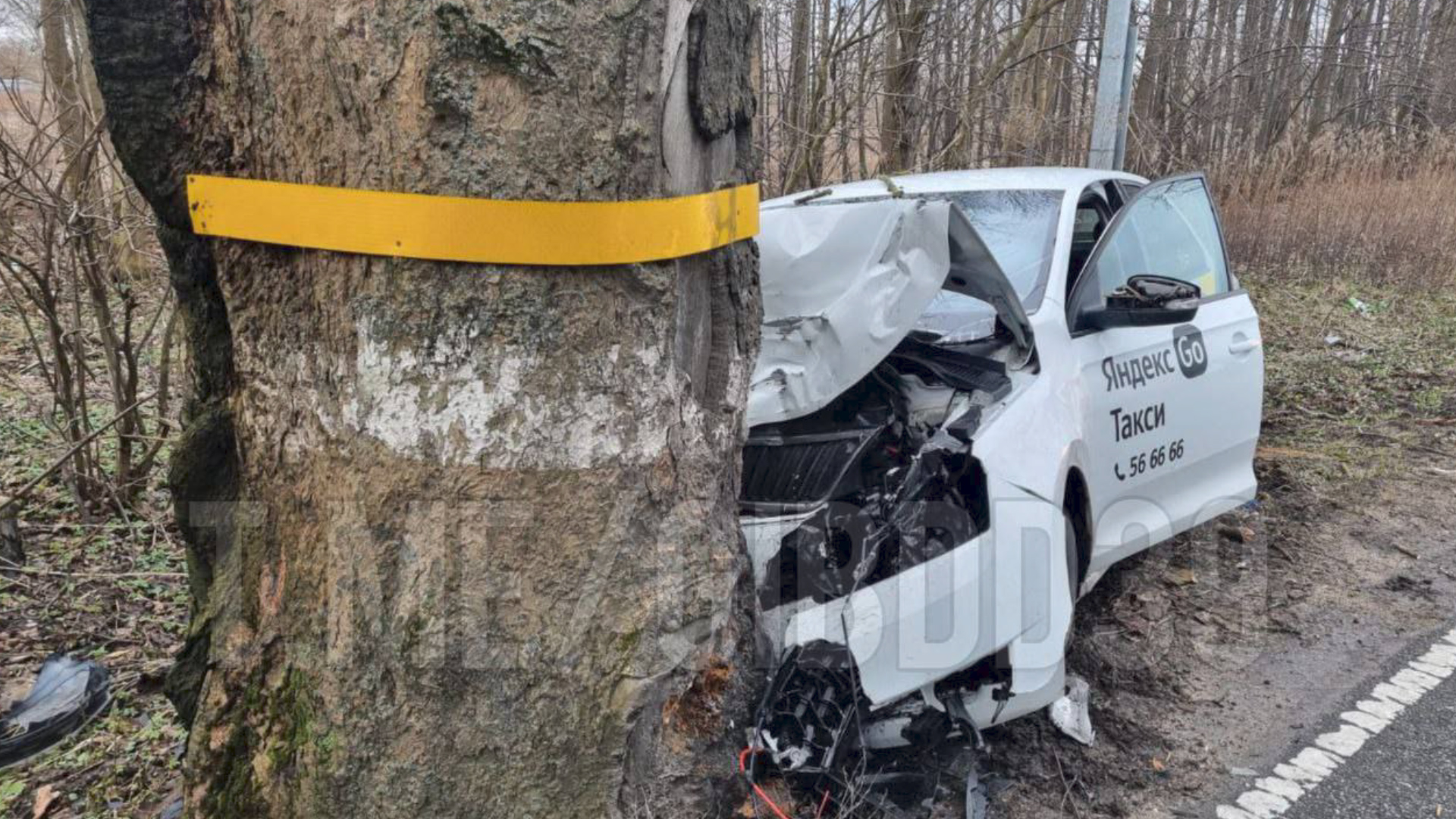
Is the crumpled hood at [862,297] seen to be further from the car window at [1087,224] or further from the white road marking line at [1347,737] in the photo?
the white road marking line at [1347,737]

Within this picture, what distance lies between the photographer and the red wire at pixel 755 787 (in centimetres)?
209

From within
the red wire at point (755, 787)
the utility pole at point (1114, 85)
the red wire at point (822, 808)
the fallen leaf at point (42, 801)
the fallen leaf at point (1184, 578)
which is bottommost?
the fallen leaf at point (1184, 578)

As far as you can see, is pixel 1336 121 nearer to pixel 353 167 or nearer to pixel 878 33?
pixel 878 33

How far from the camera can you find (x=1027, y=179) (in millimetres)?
4031

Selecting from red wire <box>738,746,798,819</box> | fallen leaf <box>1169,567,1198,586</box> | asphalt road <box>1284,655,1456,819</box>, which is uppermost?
red wire <box>738,746,798,819</box>

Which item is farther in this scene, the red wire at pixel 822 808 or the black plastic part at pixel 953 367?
the black plastic part at pixel 953 367

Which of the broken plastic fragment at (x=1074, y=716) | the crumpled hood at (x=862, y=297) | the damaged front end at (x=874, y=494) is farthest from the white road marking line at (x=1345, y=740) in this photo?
the crumpled hood at (x=862, y=297)

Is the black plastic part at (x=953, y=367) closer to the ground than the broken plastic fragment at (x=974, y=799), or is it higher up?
higher up

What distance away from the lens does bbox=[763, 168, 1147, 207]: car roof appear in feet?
12.8

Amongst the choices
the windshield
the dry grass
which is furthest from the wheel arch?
the dry grass

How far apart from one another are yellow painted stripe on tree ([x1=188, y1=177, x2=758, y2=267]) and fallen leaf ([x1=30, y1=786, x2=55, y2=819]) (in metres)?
1.69

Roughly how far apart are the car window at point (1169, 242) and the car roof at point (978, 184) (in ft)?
0.62

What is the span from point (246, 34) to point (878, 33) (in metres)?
8.81

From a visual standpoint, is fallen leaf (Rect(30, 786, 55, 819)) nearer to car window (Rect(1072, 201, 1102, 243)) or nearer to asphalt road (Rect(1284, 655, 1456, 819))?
asphalt road (Rect(1284, 655, 1456, 819))
